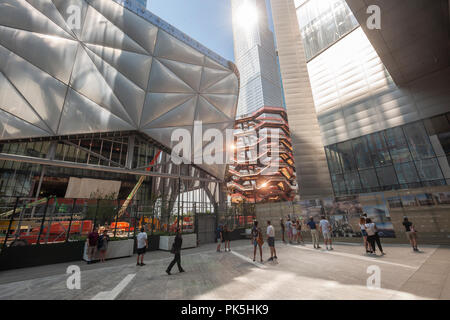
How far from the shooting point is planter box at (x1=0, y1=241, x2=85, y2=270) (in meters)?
9.46

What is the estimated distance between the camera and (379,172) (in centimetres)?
2164

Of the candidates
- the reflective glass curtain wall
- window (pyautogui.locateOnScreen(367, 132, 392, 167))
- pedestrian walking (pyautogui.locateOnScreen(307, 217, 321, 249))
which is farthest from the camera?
window (pyautogui.locateOnScreen(367, 132, 392, 167))

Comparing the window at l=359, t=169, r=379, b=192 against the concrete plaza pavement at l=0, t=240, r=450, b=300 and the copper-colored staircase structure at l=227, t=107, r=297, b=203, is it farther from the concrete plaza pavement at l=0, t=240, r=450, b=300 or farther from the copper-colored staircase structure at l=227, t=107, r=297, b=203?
the copper-colored staircase structure at l=227, t=107, r=297, b=203

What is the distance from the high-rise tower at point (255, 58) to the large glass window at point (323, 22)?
289 feet

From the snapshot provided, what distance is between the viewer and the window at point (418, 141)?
62.8 feet

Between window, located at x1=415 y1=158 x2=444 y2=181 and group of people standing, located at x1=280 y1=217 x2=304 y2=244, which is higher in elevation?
window, located at x1=415 y1=158 x2=444 y2=181

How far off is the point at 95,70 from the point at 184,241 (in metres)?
16.2

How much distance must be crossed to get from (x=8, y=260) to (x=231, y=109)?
849 inches

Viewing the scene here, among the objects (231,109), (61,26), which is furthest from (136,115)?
(231,109)

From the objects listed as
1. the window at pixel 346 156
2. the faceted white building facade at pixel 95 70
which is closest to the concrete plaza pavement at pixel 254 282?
the faceted white building facade at pixel 95 70

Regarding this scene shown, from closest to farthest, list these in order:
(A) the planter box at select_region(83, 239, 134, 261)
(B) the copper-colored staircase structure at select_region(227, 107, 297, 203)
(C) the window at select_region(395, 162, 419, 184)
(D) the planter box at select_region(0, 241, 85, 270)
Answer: (D) the planter box at select_region(0, 241, 85, 270), (A) the planter box at select_region(83, 239, 134, 261), (C) the window at select_region(395, 162, 419, 184), (B) the copper-colored staircase structure at select_region(227, 107, 297, 203)

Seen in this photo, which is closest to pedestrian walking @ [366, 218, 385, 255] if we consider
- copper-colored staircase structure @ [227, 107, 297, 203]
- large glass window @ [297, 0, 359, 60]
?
large glass window @ [297, 0, 359, 60]

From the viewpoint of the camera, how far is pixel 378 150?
71.1 ft

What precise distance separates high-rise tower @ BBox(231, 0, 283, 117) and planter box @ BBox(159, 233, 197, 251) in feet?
361
